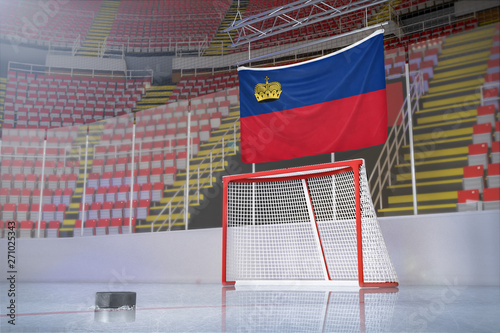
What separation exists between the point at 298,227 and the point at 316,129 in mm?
1046

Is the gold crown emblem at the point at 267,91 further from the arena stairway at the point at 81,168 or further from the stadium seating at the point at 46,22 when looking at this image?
the stadium seating at the point at 46,22

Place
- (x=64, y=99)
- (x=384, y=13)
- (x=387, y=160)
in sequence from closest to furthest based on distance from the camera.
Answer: (x=387, y=160), (x=384, y=13), (x=64, y=99)

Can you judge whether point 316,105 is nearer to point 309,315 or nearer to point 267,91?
point 267,91

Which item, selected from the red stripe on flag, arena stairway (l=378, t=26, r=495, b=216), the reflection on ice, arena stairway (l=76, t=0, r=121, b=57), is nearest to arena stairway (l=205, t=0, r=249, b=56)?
arena stairway (l=76, t=0, r=121, b=57)

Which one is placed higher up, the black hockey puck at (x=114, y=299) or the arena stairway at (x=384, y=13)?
the arena stairway at (x=384, y=13)

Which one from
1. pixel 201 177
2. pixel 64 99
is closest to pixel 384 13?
pixel 201 177

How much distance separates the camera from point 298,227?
4539mm

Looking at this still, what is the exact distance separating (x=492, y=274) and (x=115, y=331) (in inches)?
133

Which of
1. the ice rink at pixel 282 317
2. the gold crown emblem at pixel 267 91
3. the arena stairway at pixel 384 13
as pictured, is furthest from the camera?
the arena stairway at pixel 384 13

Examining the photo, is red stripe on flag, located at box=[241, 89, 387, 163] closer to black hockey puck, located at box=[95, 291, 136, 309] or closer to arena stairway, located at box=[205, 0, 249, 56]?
black hockey puck, located at box=[95, 291, 136, 309]

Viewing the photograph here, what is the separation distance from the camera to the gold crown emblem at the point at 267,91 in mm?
5211

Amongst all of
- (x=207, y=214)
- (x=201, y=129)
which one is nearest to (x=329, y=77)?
(x=201, y=129)

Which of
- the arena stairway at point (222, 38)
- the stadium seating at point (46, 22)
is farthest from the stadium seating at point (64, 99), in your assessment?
the arena stairway at point (222, 38)

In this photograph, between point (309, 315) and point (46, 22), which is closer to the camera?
point (309, 315)
